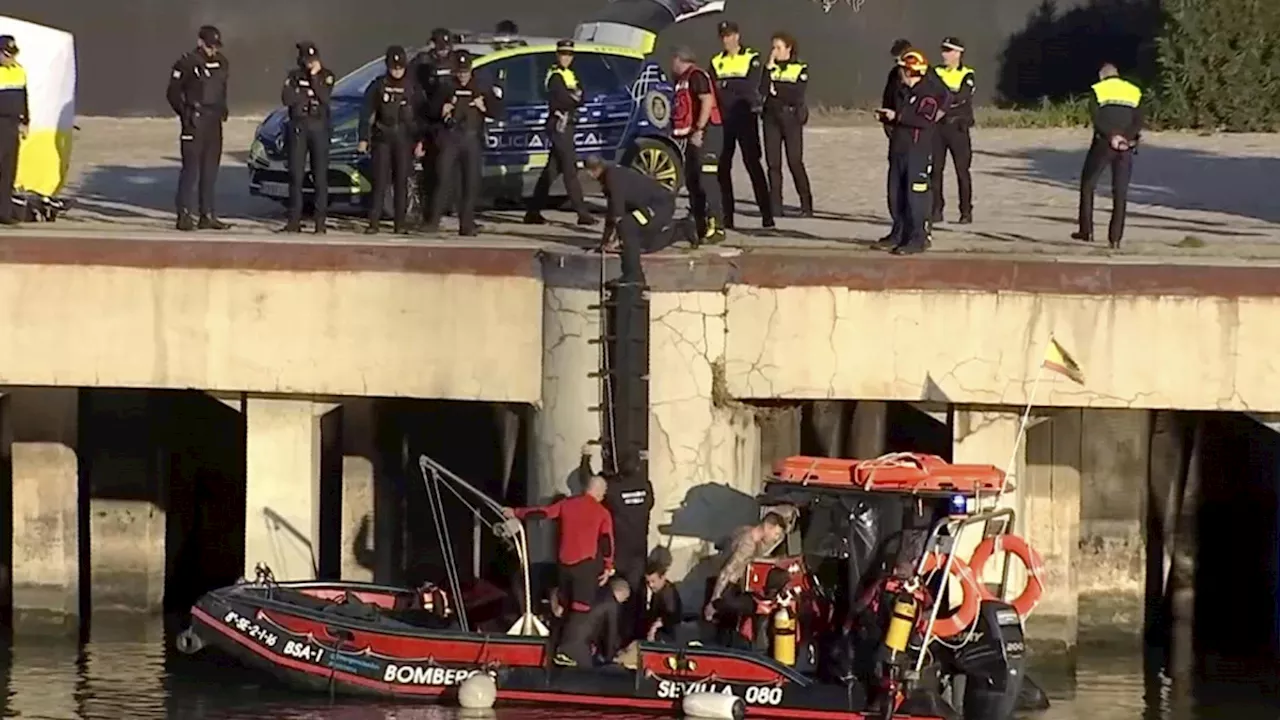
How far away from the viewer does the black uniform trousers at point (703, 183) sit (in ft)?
68.6

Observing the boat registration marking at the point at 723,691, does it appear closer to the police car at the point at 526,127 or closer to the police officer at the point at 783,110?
the police officer at the point at 783,110

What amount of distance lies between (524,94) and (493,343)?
5319 millimetres

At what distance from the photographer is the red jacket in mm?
17750

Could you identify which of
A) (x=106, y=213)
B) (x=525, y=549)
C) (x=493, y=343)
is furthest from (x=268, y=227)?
Answer: (x=525, y=549)

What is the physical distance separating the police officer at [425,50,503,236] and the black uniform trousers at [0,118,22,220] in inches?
129

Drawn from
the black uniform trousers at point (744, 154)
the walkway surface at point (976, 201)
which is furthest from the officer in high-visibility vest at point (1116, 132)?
the black uniform trousers at point (744, 154)

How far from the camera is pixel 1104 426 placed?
66.4ft

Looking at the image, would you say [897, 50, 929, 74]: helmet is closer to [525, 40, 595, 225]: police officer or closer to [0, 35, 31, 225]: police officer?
[525, 40, 595, 225]: police officer

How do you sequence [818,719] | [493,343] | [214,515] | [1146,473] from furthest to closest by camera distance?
[214,515]
[1146,473]
[493,343]
[818,719]

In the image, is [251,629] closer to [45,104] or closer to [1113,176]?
[45,104]

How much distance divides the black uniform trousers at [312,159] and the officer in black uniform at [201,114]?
591mm

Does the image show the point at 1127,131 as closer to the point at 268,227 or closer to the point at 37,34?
the point at 268,227

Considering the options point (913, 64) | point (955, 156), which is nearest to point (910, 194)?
point (913, 64)

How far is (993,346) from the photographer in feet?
61.5
